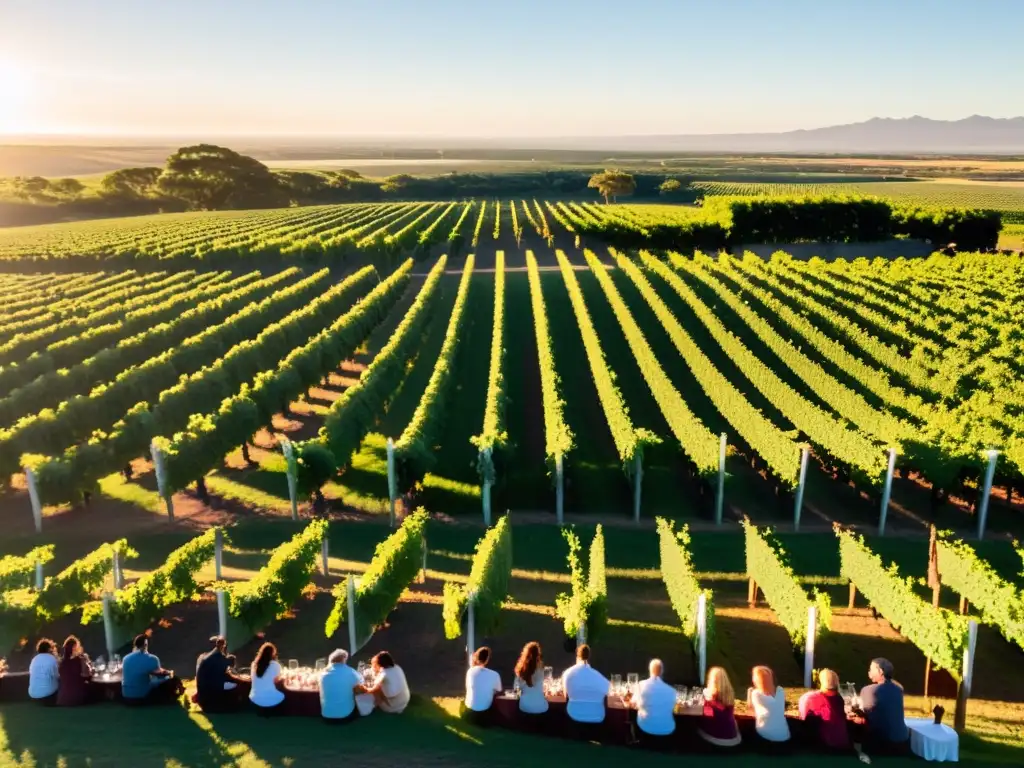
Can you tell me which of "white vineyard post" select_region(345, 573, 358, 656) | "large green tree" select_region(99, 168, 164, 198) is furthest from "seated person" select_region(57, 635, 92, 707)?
"large green tree" select_region(99, 168, 164, 198)

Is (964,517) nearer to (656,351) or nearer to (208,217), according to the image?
(656,351)

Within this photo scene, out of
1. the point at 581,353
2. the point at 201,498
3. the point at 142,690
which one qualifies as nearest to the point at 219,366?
the point at 201,498

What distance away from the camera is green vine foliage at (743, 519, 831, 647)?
1037cm

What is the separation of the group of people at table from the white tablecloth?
0.48 ft

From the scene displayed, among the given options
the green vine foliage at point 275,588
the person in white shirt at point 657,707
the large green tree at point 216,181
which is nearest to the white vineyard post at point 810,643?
the person in white shirt at point 657,707

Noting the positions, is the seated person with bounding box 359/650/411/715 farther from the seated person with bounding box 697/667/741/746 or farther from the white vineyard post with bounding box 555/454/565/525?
the white vineyard post with bounding box 555/454/565/525

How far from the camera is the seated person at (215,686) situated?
898cm

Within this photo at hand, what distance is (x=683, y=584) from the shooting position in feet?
37.9

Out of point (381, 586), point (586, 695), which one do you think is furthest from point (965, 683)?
point (381, 586)

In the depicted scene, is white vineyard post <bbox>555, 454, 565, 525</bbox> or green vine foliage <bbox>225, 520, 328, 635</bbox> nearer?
green vine foliage <bbox>225, 520, 328, 635</bbox>

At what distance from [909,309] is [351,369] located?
24.4 metres

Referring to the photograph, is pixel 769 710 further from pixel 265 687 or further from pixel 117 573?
pixel 117 573

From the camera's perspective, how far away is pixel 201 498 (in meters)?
19.1

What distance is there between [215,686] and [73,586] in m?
4.77
